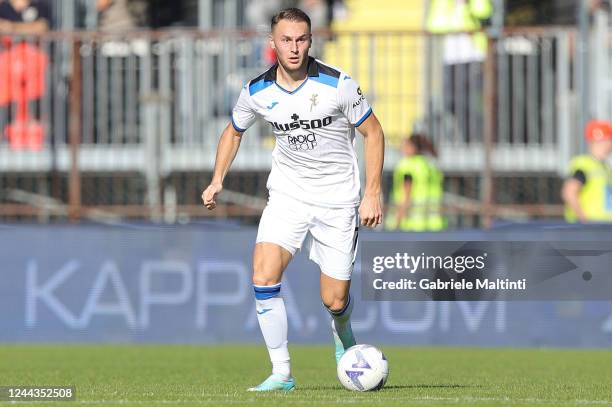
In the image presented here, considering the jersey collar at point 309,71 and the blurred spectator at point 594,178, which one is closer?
A: the jersey collar at point 309,71

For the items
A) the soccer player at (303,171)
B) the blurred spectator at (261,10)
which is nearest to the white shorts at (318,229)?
the soccer player at (303,171)

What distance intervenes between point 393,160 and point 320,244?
775 cm

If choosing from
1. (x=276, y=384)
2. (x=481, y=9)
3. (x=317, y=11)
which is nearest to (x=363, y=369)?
(x=276, y=384)

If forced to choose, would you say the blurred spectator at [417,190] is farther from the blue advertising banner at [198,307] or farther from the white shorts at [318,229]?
the white shorts at [318,229]

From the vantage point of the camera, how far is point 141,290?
1493cm

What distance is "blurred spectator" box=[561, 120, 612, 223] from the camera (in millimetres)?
15914

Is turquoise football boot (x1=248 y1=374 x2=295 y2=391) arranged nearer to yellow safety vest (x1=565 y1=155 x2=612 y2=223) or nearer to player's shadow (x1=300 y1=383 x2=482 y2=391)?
player's shadow (x1=300 y1=383 x2=482 y2=391)

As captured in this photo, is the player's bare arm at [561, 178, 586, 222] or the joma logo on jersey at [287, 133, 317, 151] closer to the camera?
the joma logo on jersey at [287, 133, 317, 151]

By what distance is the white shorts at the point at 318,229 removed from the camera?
986 cm

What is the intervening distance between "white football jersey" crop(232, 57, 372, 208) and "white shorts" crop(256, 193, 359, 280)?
6 cm

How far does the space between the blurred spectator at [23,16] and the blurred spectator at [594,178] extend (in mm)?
6499

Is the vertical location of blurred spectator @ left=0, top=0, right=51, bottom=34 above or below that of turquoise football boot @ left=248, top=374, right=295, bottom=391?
above

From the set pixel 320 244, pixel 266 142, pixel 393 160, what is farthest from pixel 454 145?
pixel 320 244

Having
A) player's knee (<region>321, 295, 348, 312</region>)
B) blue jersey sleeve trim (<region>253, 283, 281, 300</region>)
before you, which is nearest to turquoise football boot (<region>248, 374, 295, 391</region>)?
blue jersey sleeve trim (<region>253, 283, 281, 300</region>)
